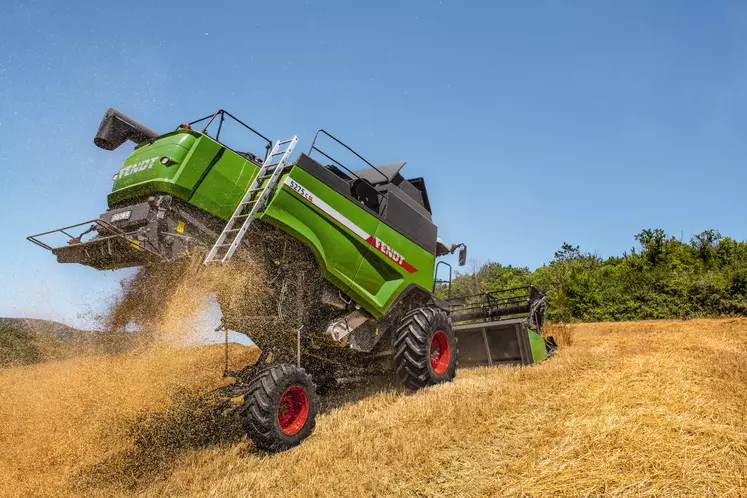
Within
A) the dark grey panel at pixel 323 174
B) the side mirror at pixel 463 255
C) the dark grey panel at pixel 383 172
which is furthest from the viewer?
the side mirror at pixel 463 255

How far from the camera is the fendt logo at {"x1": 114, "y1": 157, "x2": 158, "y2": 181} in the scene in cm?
502

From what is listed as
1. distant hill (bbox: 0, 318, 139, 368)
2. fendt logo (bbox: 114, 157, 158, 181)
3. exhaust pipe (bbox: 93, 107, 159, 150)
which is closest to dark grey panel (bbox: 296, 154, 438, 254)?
fendt logo (bbox: 114, 157, 158, 181)

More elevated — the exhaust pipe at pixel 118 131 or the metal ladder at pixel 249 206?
the exhaust pipe at pixel 118 131

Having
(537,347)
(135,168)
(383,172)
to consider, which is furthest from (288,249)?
(537,347)

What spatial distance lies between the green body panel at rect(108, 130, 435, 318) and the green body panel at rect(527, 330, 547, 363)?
304cm

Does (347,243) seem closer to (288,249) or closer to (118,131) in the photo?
(288,249)

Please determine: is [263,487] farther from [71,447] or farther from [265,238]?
[265,238]

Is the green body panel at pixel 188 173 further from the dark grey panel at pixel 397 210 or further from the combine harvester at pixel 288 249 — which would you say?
the dark grey panel at pixel 397 210

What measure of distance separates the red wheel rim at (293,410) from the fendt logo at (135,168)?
2606mm

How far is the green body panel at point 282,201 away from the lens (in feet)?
16.3

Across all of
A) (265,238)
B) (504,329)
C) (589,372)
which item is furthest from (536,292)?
(265,238)

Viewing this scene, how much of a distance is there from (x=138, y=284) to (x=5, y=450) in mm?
1853

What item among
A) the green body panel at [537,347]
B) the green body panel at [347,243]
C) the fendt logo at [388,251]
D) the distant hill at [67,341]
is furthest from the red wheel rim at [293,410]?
the green body panel at [537,347]

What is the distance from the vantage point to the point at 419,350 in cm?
685
